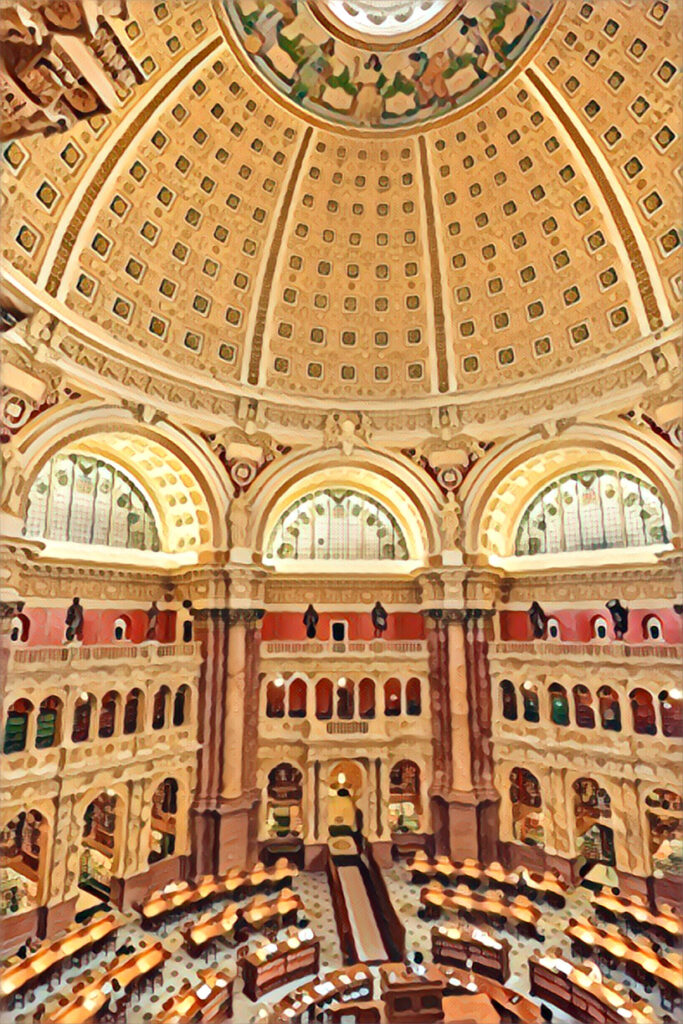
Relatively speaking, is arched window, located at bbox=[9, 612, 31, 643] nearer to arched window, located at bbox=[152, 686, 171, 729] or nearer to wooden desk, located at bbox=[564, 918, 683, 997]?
arched window, located at bbox=[152, 686, 171, 729]

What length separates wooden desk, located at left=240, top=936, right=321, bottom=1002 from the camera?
1623cm

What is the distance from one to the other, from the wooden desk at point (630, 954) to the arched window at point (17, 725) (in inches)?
722

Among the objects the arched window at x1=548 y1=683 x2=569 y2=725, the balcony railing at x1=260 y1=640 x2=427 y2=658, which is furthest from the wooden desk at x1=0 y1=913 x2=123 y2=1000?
the arched window at x1=548 y1=683 x2=569 y2=725

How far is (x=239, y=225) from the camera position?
23.6 metres

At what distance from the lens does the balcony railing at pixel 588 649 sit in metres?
20.7

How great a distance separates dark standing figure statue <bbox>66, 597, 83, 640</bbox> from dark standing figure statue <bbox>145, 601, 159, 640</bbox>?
3114 millimetres

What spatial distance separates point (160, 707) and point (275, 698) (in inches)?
190

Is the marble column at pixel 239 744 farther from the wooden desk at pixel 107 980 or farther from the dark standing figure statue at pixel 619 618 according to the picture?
the dark standing figure statue at pixel 619 618

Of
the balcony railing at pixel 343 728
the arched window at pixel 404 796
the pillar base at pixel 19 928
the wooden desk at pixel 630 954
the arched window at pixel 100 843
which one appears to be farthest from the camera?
the arched window at pixel 404 796

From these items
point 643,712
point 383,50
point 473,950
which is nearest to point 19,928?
point 473,950

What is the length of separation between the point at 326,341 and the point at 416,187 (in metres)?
7.22

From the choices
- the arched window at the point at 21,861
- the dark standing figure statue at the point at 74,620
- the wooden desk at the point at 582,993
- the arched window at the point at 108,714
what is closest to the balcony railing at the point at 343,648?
the arched window at the point at 108,714

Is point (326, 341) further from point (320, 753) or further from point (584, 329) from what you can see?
point (320, 753)

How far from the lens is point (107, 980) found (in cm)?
1575
